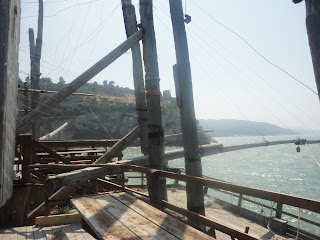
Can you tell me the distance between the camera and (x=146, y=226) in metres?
2.85

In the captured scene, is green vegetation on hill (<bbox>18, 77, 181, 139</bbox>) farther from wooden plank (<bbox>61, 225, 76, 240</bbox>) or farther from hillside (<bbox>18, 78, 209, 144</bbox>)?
wooden plank (<bbox>61, 225, 76, 240</bbox>)

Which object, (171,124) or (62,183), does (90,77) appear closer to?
(62,183)

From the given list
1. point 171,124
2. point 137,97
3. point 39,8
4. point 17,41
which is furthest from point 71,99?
point 17,41

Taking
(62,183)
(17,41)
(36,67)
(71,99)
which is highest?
(71,99)

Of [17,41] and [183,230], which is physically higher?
[17,41]

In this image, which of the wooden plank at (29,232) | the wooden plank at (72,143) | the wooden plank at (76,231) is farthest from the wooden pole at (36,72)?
the wooden plank at (76,231)

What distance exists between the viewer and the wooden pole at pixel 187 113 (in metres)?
5.06

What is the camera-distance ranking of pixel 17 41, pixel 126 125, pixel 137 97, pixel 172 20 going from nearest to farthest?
pixel 17 41 → pixel 172 20 → pixel 137 97 → pixel 126 125

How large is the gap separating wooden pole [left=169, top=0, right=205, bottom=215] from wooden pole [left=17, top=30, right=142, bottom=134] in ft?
3.57

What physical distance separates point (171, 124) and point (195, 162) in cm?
9534

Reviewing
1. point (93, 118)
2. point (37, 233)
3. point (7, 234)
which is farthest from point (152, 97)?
point (93, 118)

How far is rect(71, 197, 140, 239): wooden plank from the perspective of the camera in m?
2.58

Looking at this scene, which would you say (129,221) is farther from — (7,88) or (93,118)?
(93,118)

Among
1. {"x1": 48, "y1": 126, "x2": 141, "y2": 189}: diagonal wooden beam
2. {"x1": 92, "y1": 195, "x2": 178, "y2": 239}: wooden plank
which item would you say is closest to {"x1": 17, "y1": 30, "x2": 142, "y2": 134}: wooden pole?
{"x1": 48, "y1": 126, "x2": 141, "y2": 189}: diagonal wooden beam
